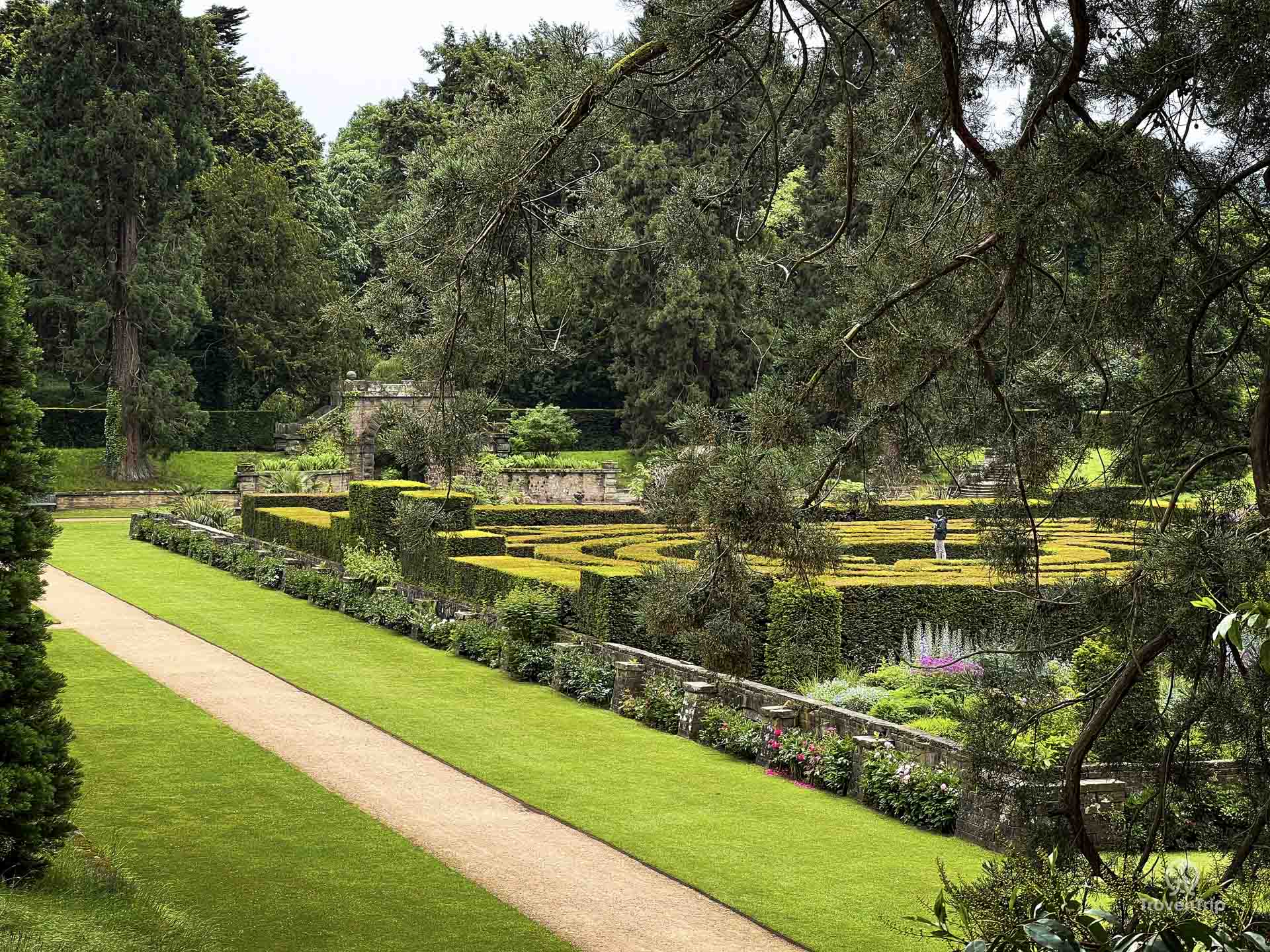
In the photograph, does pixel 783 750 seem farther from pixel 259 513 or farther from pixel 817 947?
pixel 259 513

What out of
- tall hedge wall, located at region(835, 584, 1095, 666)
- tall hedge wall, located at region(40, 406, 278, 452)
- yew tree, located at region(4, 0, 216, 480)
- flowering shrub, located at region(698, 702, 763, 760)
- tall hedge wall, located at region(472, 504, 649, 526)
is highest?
yew tree, located at region(4, 0, 216, 480)

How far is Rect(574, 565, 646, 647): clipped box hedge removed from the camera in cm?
1708

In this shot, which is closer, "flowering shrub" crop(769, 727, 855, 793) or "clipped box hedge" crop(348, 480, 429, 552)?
"flowering shrub" crop(769, 727, 855, 793)

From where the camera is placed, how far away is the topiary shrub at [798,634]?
50.0 ft

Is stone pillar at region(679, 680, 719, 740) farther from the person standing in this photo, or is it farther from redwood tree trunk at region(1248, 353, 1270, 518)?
redwood tree trunk at region(1248, 353, 1270, 518)

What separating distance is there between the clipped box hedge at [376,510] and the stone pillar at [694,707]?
33.0 feet

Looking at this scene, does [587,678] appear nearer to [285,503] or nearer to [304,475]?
[285,503]

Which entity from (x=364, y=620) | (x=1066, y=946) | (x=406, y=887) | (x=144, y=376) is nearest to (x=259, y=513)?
(x=364, y=620)

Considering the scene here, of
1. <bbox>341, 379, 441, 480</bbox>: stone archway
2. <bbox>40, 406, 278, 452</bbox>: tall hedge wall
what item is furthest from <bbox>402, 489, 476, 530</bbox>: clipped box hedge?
<bbox>40, 406, 278, 452</bbox>: tall hedge wall

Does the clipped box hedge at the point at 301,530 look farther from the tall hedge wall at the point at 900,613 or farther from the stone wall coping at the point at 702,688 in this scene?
the stone wall coping at the point at 702,688

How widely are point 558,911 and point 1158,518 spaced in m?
4.47

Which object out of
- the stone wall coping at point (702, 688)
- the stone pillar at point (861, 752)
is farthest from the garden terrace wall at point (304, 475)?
the stone pillar at point (861, 752)

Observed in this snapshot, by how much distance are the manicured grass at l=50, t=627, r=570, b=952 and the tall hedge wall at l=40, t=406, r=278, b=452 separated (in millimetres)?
32102

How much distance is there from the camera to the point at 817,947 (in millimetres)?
8773
